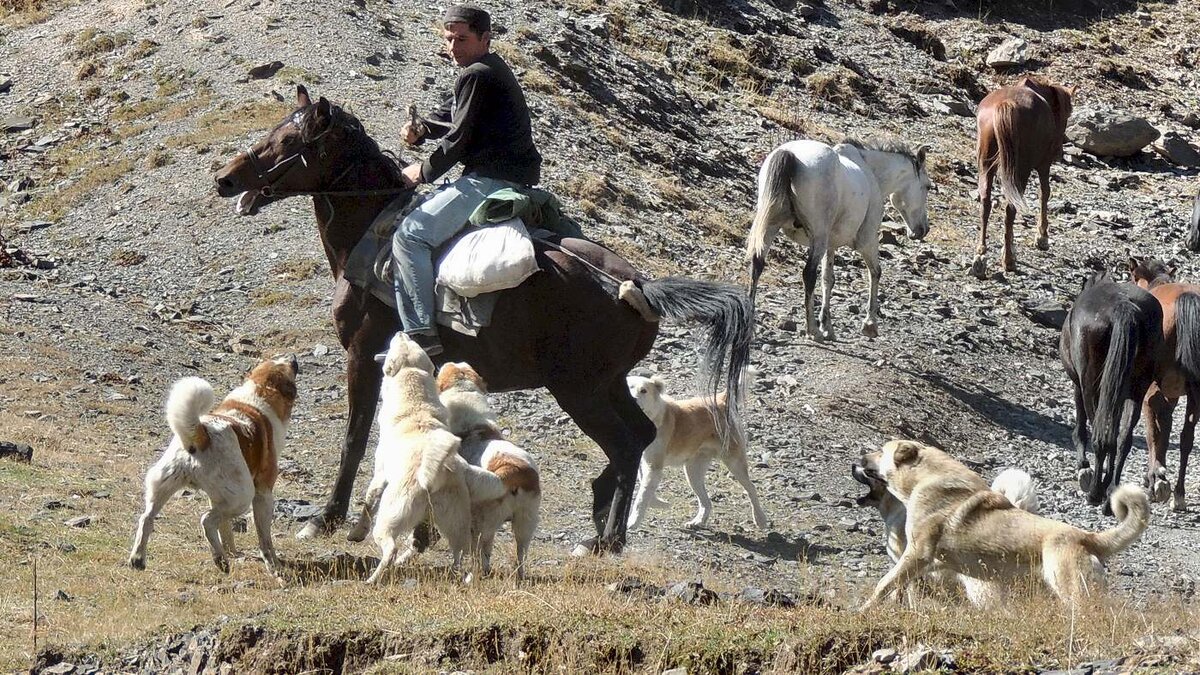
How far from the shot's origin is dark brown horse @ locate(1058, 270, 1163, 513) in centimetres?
1240

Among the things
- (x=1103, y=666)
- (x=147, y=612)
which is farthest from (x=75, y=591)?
(x=1103, y=666)

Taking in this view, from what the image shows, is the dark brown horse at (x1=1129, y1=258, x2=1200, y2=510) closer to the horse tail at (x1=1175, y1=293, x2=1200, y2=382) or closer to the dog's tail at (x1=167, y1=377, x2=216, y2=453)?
the horse tail at (x1=1175, y1=293, x2=1200, y2=382)

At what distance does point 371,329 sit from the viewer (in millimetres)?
9836

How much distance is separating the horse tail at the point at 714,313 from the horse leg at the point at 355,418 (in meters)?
1.77

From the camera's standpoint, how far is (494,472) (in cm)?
815

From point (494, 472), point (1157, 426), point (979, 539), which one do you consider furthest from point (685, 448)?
point (1157, 426)

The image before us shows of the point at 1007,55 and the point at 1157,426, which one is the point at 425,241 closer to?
the point at 1157,426

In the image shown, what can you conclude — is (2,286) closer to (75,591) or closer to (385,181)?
(385,181)

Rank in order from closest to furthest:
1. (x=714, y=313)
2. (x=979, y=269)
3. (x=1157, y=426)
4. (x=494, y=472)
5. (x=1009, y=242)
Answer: (x=494, y=472) → (x=714, y=313) → (x=1157, y=426) → (x=979, y=269) → (x=1009, y=242)

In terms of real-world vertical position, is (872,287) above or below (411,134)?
below

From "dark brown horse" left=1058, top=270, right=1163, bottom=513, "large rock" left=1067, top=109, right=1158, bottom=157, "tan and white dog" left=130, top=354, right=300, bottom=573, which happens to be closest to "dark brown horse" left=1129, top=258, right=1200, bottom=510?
"dark brown horse" left=1058, top=270, right=1163, bottom=513

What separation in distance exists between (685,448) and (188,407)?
4.43 meters

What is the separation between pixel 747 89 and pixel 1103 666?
66.9 feet

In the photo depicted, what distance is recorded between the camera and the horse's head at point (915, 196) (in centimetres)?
1841
